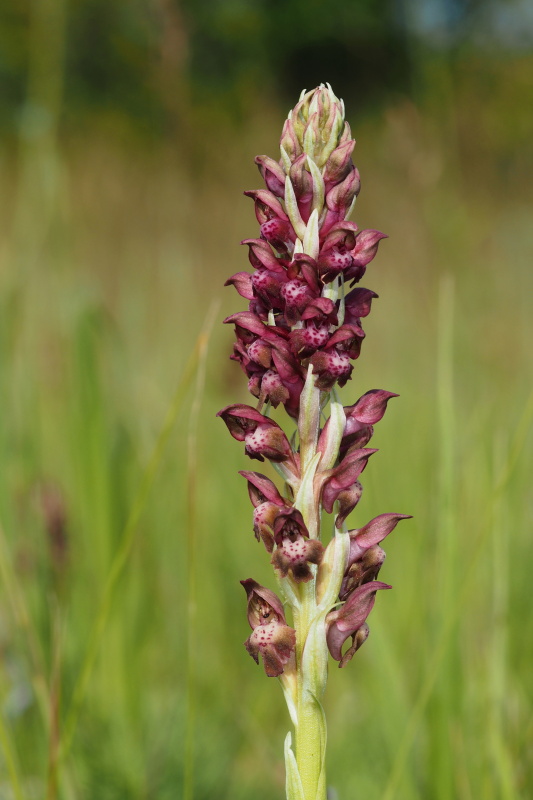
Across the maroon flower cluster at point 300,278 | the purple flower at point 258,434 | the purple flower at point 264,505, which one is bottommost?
the purple flower at point 264,505

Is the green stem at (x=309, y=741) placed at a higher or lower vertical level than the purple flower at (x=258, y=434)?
lower

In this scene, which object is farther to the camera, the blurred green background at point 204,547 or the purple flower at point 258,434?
the blurred green background at point 204,547

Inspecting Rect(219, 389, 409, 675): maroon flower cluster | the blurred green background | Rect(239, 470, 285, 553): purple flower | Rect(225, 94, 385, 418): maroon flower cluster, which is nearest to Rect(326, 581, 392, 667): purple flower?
Rect(219, 389, 409, 675): maroon flower cluster

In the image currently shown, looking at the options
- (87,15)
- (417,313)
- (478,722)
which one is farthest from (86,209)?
(87,15)

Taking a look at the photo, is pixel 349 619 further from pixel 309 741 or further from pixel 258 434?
pixel 258 434

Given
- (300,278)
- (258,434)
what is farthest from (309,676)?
(300,278)

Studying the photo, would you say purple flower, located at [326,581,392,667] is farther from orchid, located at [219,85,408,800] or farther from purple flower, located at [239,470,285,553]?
purple flower, located at [239,470,285,553]

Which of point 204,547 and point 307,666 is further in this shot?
point 204,547

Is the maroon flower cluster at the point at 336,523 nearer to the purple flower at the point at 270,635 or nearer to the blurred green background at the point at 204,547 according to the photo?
the purple flower at the point at 270,635

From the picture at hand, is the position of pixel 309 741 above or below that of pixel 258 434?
below

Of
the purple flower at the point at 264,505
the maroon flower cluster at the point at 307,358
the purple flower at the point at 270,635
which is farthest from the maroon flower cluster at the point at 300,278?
the purple flower at the point at 270,635
